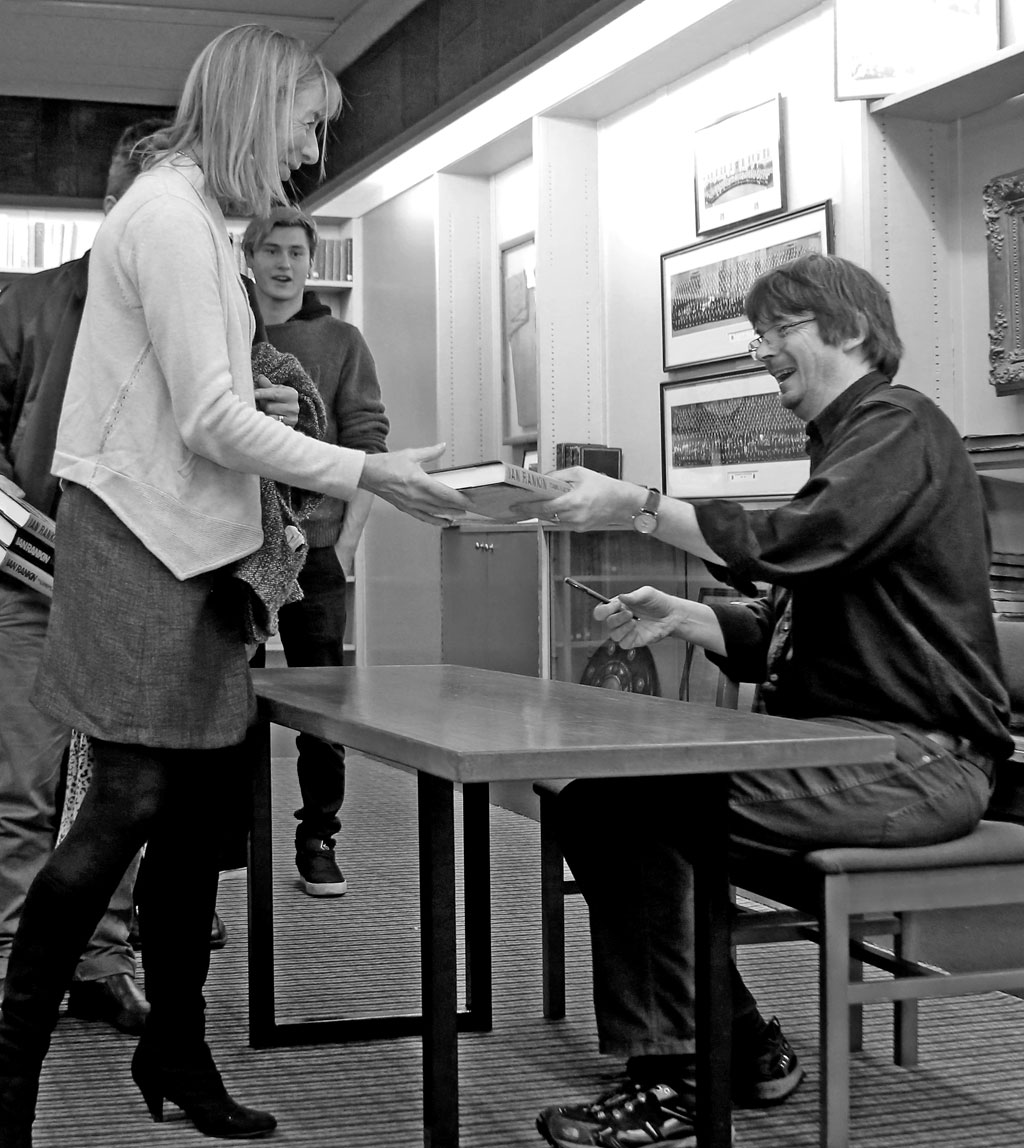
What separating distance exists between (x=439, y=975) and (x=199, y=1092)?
55cm

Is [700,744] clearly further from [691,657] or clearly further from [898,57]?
[691,657]

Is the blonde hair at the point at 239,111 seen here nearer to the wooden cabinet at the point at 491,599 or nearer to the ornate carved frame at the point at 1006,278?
the ornate carved frame at the point at 1006,278

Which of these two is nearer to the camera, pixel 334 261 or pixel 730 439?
pixel 730 439

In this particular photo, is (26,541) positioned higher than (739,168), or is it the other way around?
(739,168)

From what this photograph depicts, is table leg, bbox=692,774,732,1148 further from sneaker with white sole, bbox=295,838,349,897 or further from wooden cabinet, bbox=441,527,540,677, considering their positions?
wooden cabinet, bbox=441,527,540,677

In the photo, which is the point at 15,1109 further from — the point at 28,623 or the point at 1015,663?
the point at 1015,663

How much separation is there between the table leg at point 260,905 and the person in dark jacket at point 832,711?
72 centimetres

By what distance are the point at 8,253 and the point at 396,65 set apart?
6.48 feet

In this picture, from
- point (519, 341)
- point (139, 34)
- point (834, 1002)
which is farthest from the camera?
point (139, 34)

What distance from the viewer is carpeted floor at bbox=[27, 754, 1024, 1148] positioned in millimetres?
2275

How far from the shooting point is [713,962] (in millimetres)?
1907

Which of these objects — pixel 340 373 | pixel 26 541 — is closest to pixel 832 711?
pixel 26 541

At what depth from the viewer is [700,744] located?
1666mm

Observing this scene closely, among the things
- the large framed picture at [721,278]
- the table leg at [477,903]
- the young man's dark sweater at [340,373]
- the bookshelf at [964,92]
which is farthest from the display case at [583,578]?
the table leg at [477,903]
